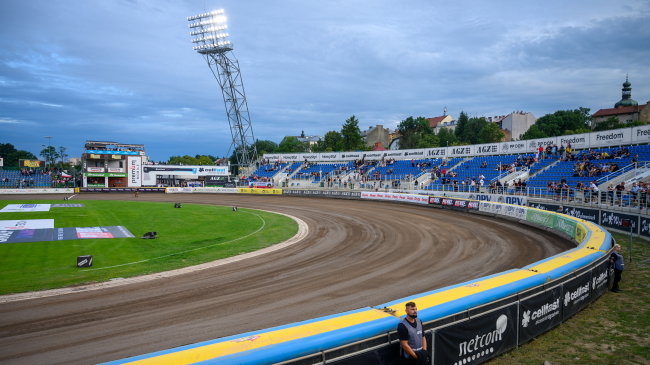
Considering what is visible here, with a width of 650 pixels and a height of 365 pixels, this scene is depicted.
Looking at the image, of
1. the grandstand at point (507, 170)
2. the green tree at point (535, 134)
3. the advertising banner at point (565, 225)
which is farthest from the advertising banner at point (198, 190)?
the green tree at point (535, 134)

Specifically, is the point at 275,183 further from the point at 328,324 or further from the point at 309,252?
the point at 328,324

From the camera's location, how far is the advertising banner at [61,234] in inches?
835

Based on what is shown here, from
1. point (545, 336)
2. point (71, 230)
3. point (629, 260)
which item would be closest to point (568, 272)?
point (545, 336)

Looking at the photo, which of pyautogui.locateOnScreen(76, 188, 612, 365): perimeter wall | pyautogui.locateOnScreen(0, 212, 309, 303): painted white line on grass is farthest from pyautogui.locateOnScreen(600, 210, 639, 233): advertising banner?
pyautogui.locateOnScreen(0, 212, 309, 303): painted white line on grass

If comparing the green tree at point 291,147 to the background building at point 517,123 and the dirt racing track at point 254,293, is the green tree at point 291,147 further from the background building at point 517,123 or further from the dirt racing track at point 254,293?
the dirt racing track at point 254,293

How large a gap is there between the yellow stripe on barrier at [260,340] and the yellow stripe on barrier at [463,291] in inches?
32.1

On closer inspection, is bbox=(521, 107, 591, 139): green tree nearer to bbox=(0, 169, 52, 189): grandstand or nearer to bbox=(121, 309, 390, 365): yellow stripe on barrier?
bbox=(121, 309, 390, 365): yellow stripe on barrier

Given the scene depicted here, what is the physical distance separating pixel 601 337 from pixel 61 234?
87.3 feet

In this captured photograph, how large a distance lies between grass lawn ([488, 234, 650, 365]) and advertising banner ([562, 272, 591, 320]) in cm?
22

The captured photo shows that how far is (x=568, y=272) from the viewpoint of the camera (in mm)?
9164

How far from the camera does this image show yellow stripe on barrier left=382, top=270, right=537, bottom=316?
6.81m

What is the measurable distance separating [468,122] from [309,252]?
3773 inches

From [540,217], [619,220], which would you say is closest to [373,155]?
[540,217]

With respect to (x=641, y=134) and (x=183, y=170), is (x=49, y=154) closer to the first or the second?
(x=183, y=170)
